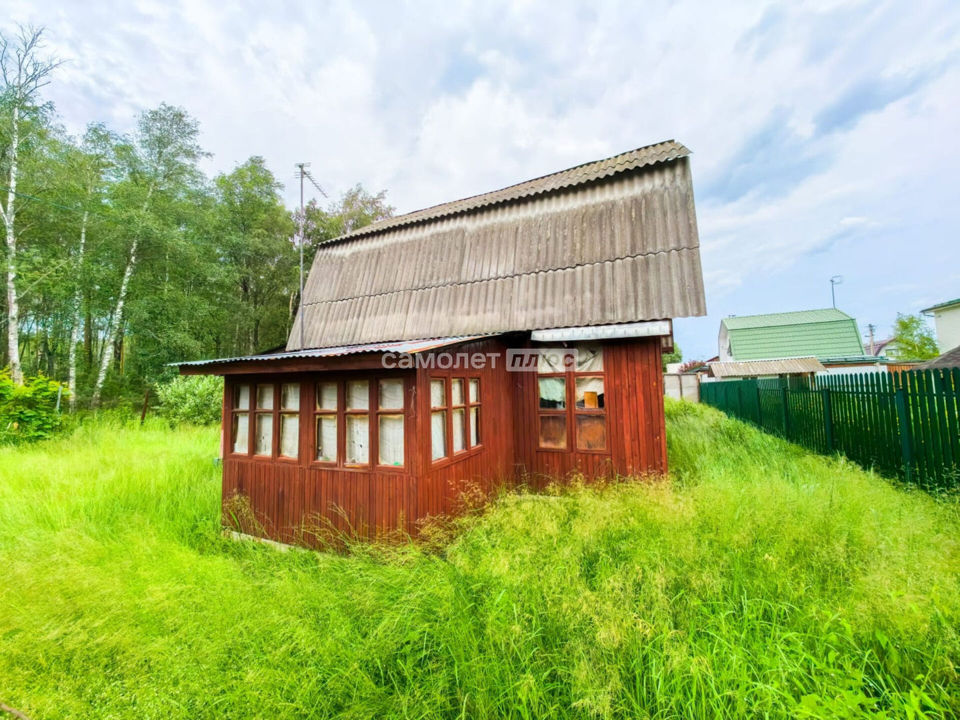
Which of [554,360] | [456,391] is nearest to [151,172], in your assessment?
[456,391]

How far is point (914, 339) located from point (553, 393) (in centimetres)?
2406

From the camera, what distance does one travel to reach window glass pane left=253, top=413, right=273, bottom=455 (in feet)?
15.8

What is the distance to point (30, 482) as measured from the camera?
5.75 m

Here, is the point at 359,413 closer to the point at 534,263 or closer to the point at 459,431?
the point at 459,431

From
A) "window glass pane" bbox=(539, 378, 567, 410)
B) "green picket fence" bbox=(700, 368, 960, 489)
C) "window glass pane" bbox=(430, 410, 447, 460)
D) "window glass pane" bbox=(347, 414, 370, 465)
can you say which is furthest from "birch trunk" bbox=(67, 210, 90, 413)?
"green picket fence" bbox=(700, 368, 960, 489)

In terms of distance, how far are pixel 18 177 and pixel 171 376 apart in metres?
7.24

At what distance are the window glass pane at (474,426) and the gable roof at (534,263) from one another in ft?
6.61

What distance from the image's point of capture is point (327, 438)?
443 centimetres

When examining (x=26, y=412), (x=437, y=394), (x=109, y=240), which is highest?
(x=109, y=240)

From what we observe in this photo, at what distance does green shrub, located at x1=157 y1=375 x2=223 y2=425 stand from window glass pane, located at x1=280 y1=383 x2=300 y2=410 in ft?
32.4

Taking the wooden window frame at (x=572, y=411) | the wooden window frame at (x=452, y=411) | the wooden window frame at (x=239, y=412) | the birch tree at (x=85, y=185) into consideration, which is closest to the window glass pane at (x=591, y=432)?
the wooden window frame at (x=572, y=411)

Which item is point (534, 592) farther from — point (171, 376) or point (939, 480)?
point (171, 376)

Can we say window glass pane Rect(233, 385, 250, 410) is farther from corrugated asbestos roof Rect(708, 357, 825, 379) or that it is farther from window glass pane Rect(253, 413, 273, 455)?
corrugated asbestos roof Rect(708, 357, 825, 379)

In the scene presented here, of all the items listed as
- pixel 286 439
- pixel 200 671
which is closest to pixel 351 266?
pixel 286 439
